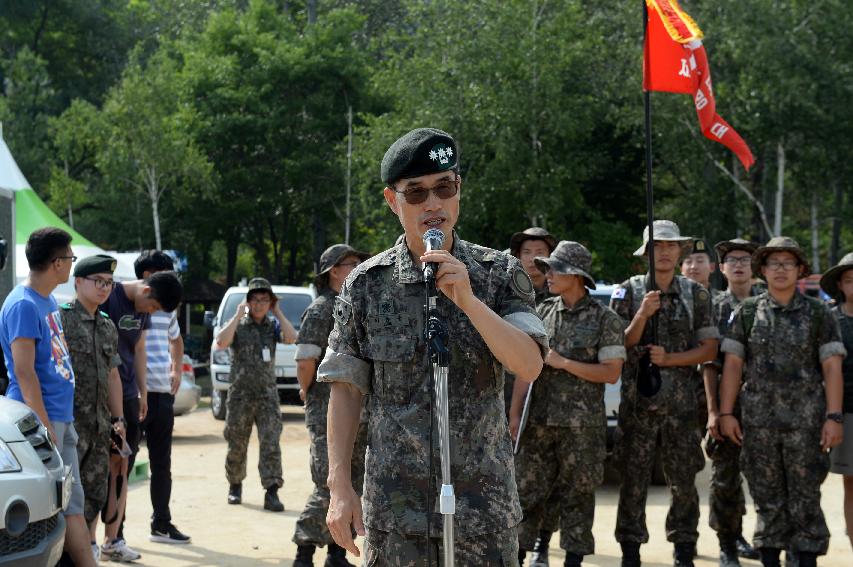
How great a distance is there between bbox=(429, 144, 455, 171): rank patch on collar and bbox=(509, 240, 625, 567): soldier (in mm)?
3852

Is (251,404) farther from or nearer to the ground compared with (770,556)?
farther from the ground

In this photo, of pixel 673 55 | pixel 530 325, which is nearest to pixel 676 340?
pixel 673 55

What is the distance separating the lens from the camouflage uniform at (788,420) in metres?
7.15

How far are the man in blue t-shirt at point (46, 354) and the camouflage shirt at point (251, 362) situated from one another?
426 centimetres

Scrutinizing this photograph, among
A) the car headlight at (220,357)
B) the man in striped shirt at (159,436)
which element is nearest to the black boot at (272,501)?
the man in striped shirt at (159,436)

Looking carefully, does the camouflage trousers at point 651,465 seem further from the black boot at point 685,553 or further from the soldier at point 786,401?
the soldier at point 786,401

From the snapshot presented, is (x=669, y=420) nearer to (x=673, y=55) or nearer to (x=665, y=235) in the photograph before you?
(x=665, y=235)

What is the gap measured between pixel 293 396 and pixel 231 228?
75.5 ft

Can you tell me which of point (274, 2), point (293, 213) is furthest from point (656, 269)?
point (274, 2)

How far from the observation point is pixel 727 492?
7.88 meters

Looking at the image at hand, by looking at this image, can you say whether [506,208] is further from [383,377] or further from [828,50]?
[383,377]

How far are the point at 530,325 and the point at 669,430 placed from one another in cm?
431

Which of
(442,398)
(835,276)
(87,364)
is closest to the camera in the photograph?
(442,398)

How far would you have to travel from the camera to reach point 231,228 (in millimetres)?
42594
